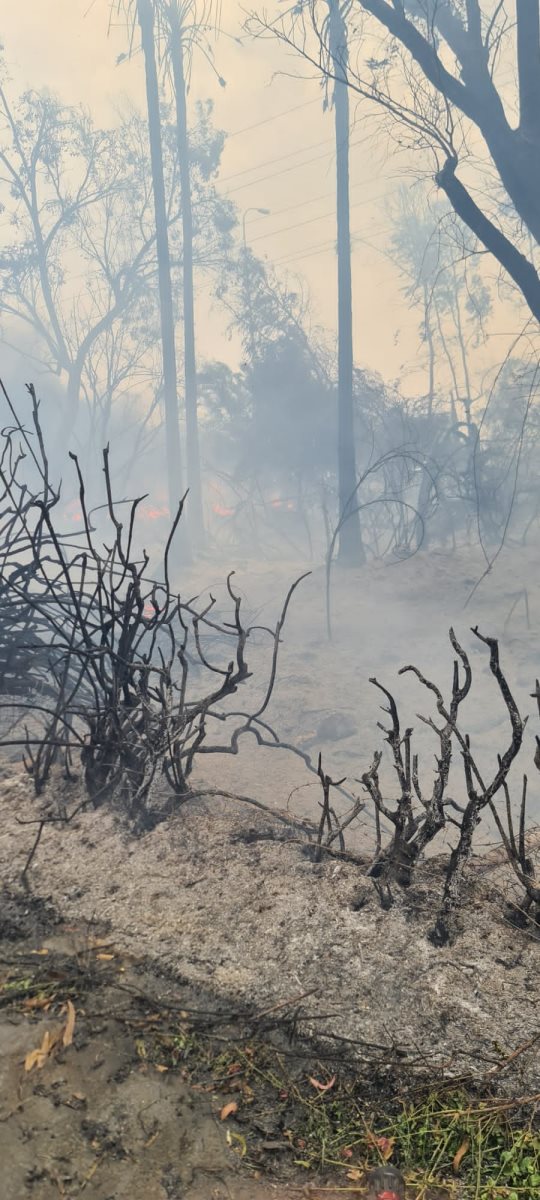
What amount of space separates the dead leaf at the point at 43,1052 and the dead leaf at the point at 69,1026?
0.01m

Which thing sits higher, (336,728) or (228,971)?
(228,971)

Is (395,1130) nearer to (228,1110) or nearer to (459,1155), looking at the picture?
(459,1155)

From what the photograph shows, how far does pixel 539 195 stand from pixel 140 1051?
7764 mm

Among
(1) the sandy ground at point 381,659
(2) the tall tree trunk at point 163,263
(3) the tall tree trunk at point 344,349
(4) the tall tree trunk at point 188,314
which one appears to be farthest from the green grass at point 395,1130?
(4) the tall tree trunk at point 188,314

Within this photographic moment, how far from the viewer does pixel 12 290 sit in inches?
1125

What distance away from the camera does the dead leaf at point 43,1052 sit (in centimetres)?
172

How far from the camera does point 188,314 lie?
21641 mm

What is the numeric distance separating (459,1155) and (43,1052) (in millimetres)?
886

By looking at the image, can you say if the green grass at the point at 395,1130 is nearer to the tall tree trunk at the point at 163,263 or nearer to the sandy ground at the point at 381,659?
the sandy ground at the point at 381,659

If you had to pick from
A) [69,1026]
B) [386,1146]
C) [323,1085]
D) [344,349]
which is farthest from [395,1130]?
[344,349]

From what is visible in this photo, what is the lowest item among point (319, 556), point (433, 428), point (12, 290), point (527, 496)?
point (319, 556)

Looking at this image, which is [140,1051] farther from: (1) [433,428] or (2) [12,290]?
(2) [12,290]

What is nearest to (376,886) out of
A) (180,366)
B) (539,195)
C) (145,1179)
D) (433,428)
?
(145,1179)

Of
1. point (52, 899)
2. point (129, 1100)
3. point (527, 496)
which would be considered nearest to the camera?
point (129, 1100)
